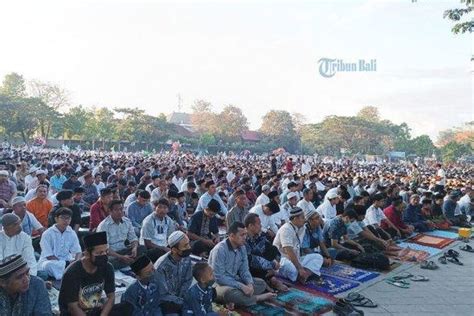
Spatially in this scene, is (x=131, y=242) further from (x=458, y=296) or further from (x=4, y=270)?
(x=458, y=296)

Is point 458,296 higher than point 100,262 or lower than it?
lower

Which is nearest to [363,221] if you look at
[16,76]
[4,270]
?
[4,270]

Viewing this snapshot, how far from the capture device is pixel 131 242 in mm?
6059

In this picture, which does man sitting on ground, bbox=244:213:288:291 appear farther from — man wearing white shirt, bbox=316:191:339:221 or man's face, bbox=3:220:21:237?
man wearing white shirt, bbox=316:191:339:221

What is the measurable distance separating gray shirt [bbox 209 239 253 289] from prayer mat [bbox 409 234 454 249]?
5.31 metres

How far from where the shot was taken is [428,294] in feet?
19.0

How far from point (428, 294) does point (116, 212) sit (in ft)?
14.0

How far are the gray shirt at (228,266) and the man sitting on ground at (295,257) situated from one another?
41.0 inches

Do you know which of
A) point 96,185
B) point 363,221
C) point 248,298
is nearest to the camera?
point 248,298

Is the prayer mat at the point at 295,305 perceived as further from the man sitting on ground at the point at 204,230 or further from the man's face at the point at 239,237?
the man sitting on ground at the point at 204,230

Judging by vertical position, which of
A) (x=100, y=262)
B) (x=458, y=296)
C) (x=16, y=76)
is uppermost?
(x=16, y=76)

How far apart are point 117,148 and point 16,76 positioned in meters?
12.4

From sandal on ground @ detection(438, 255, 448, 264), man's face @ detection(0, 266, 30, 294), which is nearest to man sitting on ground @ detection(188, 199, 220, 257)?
man's face @ detection(0, 266, 30, 294)

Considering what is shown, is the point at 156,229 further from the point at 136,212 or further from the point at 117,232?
the point at 136,212
